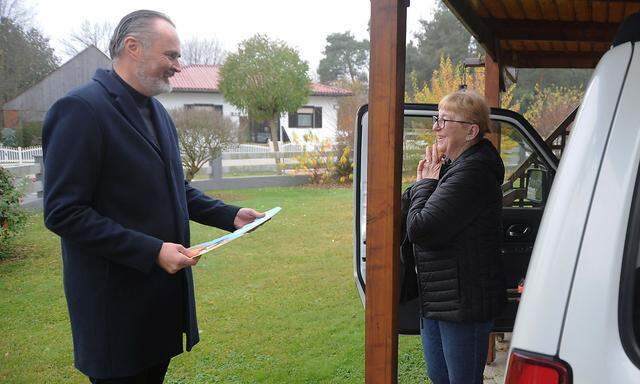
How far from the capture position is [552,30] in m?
4.66

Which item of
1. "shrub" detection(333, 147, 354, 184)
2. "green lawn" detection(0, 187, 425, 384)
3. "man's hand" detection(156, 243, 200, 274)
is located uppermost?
"man's hand" detection(156, 243, 200, 274)

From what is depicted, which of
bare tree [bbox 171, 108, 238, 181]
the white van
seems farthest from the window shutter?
the white van

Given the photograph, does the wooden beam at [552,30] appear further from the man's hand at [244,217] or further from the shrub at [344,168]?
the shrub at [344,168]

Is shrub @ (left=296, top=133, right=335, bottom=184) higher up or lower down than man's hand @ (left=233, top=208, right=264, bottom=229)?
lower down

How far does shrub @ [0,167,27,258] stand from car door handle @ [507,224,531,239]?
649 cm

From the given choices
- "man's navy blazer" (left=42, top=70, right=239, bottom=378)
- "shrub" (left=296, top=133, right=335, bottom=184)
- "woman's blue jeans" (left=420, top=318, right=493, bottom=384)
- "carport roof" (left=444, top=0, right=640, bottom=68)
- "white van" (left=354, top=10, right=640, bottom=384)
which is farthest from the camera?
"shrub" (left=296, top=133, right=335, bottom=184)

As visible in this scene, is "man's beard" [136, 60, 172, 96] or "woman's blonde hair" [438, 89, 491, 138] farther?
"woman's blonde hair" [438, 89, 491, 138]

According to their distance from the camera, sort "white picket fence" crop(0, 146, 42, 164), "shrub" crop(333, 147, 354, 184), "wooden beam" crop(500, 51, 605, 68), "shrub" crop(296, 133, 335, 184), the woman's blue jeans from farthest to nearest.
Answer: "white picket fence" crop(0, 146, 42, 164)
"shrub" crop(296, 133, 335, 184)
"shrub" crop(333, 147, 354, 184)
"wooden beam" crop(500, 51, 605, 68)
the woman's blue jeans

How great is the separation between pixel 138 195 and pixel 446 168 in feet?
4.10

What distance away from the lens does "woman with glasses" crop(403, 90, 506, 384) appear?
2.21 m

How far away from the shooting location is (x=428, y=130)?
3703 mm

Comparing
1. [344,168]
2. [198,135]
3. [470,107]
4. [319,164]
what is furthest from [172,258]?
[319,164]

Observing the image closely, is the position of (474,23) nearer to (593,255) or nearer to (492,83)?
(492,83)

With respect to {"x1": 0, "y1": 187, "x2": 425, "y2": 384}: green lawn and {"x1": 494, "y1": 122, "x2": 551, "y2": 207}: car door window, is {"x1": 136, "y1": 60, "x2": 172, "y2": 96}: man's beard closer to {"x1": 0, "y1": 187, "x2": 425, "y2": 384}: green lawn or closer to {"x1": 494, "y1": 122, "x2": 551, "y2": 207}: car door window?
{"x1": 494, "y1": 122, "x2": 551, "y2": 207}: car door window
